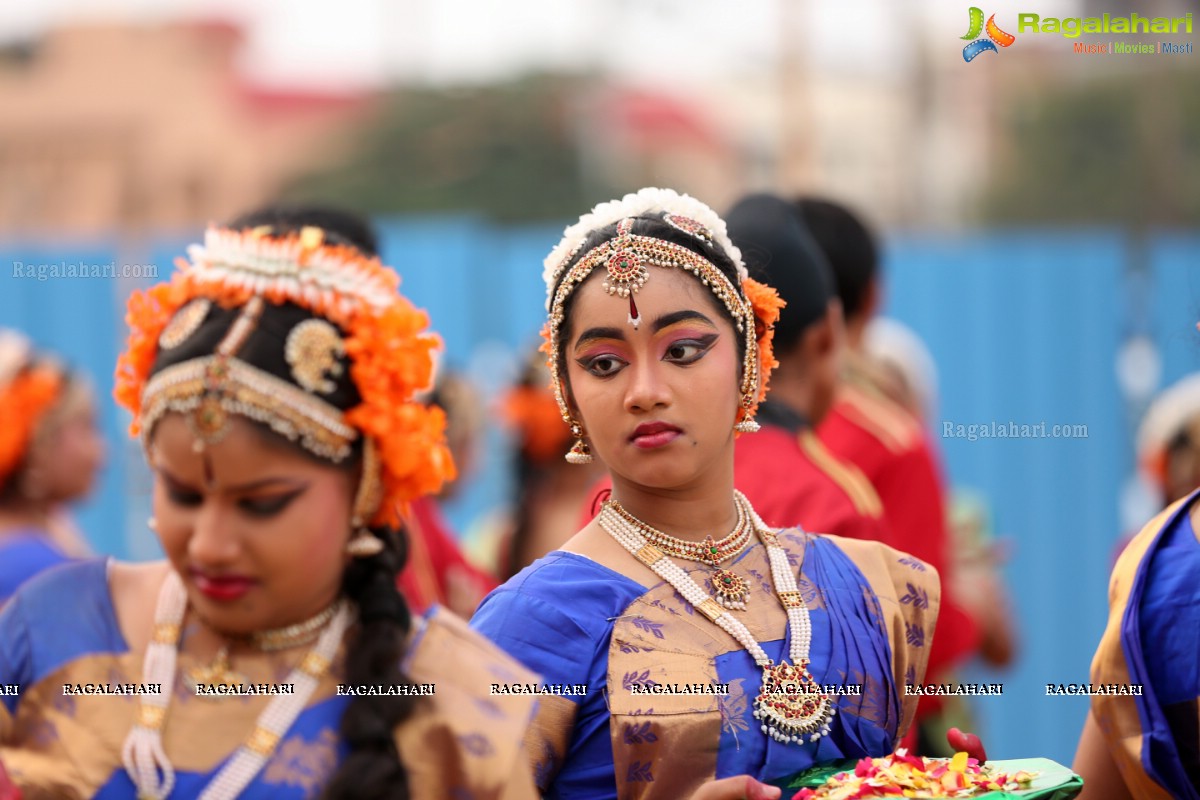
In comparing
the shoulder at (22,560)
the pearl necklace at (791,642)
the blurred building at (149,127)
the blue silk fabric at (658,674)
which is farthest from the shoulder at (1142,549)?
the blurred building at (149,127)

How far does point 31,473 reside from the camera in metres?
5.94

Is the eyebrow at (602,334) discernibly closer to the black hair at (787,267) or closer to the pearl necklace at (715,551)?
the pearl necklace at (715,551)

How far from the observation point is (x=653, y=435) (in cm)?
302

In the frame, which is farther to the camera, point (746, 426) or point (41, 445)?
point (41, 445)

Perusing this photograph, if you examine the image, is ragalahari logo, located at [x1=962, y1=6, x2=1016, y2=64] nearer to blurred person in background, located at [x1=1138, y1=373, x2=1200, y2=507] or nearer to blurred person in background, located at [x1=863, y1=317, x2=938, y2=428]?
blurred person in background, located at [x1=863, y1=317, x2=938, y2=428]

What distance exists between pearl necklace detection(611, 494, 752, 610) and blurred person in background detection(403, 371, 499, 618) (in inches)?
25.9

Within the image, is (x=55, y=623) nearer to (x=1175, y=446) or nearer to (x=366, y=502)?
(x=366, y=502)

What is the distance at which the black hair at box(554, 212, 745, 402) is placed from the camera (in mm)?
3158

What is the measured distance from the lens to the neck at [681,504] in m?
3.13

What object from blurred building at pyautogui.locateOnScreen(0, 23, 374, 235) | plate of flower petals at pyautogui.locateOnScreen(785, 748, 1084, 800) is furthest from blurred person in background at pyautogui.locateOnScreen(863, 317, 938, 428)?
blurred building at pyautogui.locateOnScreen(0, 23, 374, 235)

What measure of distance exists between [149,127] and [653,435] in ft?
71.4

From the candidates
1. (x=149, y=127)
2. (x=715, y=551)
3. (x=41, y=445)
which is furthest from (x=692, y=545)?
(x=149, y=127)

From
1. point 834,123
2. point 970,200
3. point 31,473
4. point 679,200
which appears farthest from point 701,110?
point 679,200

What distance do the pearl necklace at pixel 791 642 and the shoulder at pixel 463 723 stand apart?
53 cm
